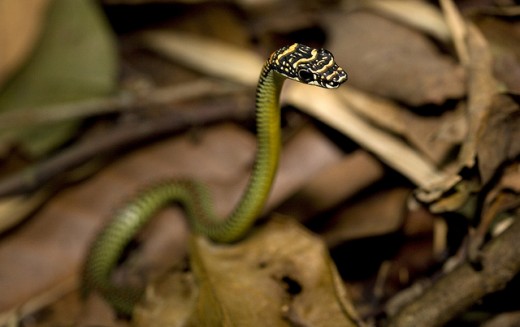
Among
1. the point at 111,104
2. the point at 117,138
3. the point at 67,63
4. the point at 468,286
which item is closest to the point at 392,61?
the point at 468,286

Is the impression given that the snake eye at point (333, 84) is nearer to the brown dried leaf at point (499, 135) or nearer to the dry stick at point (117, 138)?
the brown dried leaf at point (499, 135)

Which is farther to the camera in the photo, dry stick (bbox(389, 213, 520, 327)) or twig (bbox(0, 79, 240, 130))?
twig (bbox(0, 79, 240, 130))

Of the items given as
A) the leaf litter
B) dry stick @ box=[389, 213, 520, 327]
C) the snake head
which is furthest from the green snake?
dry stick @ box=[389, 213, 520, 327]

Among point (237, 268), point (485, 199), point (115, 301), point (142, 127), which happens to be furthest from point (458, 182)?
point (142, 127)

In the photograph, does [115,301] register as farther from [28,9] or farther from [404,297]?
[28,9]

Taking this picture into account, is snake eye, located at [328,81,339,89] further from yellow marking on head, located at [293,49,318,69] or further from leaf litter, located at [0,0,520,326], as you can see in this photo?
leaf litter, located at [0,0,520,326]

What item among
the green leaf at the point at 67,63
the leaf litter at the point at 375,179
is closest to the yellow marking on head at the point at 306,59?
the leaf litter at the point at 375,179

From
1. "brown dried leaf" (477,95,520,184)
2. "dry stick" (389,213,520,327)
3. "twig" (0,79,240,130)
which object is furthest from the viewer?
"twig" (0,79,240,130)
